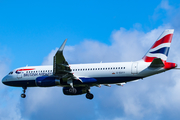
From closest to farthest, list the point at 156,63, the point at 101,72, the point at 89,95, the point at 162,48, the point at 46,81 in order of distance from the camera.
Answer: the point at 156,63, the point at 162,48, the point at 101,72, the point at 46,81, the point at 89,95

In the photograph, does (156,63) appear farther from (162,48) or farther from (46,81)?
(46,81)

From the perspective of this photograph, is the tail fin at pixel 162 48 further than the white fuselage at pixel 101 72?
Yes

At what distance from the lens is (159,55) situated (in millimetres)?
37781

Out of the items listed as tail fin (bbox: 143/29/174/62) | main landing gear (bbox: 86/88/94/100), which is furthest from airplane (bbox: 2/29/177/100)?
main landing gear (bbox: 86/88/94/100)

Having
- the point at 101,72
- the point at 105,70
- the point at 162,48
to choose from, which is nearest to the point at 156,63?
the point at 162,48

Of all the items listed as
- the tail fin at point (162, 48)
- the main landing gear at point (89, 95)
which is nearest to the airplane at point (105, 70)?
the tail fin at point (162, 48)

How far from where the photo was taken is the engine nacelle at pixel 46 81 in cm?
3866

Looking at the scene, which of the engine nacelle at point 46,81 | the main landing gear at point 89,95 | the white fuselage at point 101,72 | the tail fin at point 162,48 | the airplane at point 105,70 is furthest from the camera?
the main landing gear at point 89,95

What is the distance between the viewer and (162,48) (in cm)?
3781

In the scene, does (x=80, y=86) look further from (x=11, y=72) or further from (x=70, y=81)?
(x=11, y=72)

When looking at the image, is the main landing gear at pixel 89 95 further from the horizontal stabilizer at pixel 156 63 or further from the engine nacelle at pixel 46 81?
the horizontal stabilizer at pixel 156 63

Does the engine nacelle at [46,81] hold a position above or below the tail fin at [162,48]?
below

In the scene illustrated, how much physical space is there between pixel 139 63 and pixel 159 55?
2564mm

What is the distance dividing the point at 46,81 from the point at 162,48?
14404 mm
